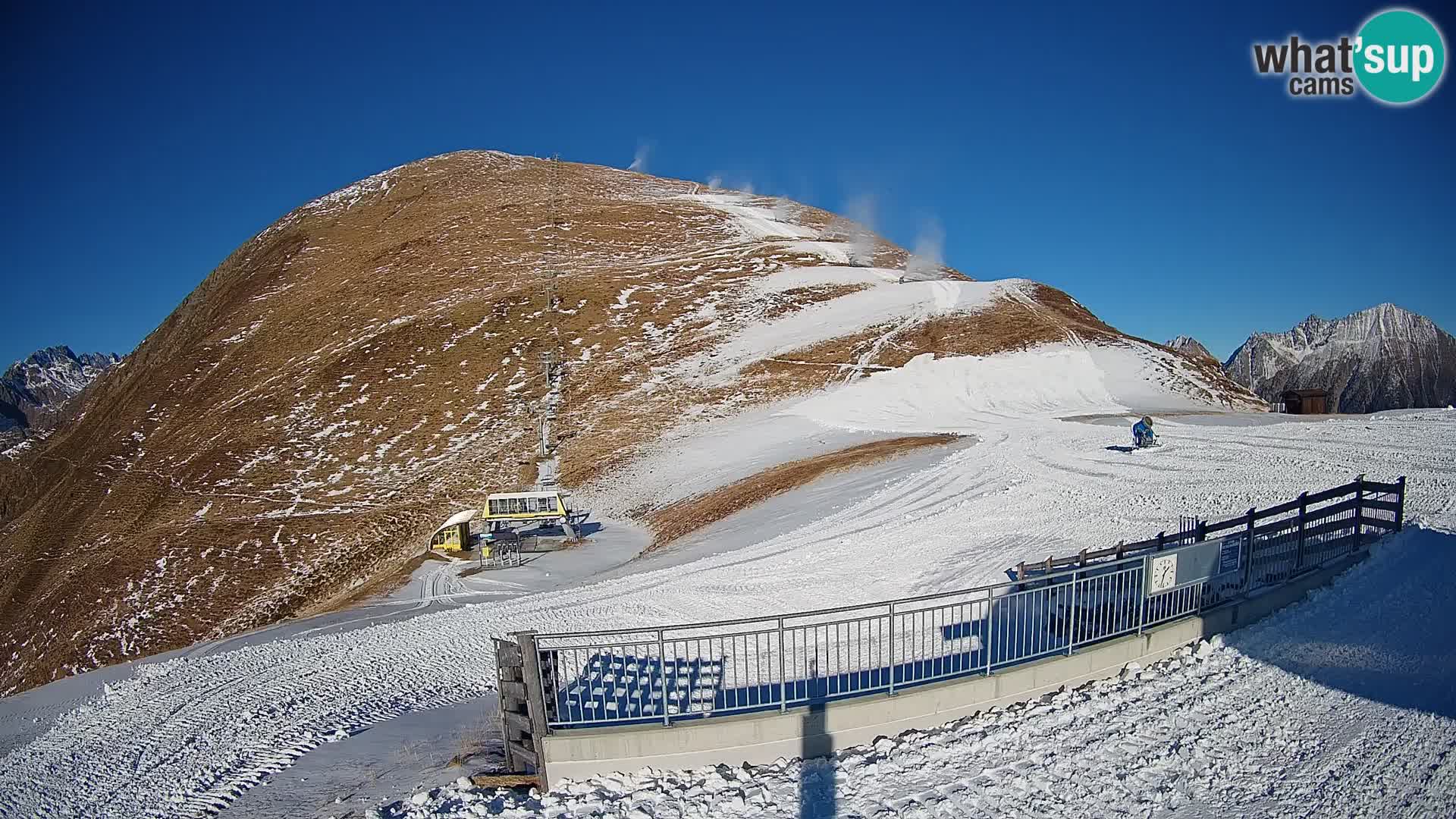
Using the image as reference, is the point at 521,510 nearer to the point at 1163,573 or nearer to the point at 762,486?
the point at 762,486

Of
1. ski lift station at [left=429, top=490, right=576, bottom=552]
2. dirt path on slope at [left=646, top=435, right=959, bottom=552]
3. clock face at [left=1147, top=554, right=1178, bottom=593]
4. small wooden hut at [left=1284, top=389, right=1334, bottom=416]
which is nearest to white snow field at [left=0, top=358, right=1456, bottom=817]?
clock face at [left=1147, top=554, right=1178, bottom=593]

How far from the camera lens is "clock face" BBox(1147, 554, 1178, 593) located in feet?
33.2

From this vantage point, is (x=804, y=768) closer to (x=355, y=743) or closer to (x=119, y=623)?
(x=355, y=743)

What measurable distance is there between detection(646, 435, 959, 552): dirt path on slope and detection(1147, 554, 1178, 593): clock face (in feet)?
58.8

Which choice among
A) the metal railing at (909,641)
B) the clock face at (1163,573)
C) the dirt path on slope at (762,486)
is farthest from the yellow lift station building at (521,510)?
the clock face at (1163,573)

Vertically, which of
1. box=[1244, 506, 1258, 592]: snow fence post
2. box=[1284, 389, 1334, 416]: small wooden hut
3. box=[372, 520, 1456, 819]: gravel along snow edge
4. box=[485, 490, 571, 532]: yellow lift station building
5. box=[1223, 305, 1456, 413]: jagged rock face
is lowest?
box=[372, 520, 1456, 819]: gravel along snow edge

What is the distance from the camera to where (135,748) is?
1280 cm

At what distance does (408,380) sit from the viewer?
→ 51219 millimetres

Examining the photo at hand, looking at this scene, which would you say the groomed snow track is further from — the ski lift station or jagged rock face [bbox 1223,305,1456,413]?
jagged rock face [bbox 1223,305,1456,413]

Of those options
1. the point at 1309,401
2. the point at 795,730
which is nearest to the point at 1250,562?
the point at 795,730

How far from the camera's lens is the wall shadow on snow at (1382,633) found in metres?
8.74

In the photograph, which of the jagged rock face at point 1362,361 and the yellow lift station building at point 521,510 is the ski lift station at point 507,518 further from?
the jagged rock face at point 1362,361

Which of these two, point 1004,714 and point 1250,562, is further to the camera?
point 1250,562

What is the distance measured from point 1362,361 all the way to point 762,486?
18408 cm
